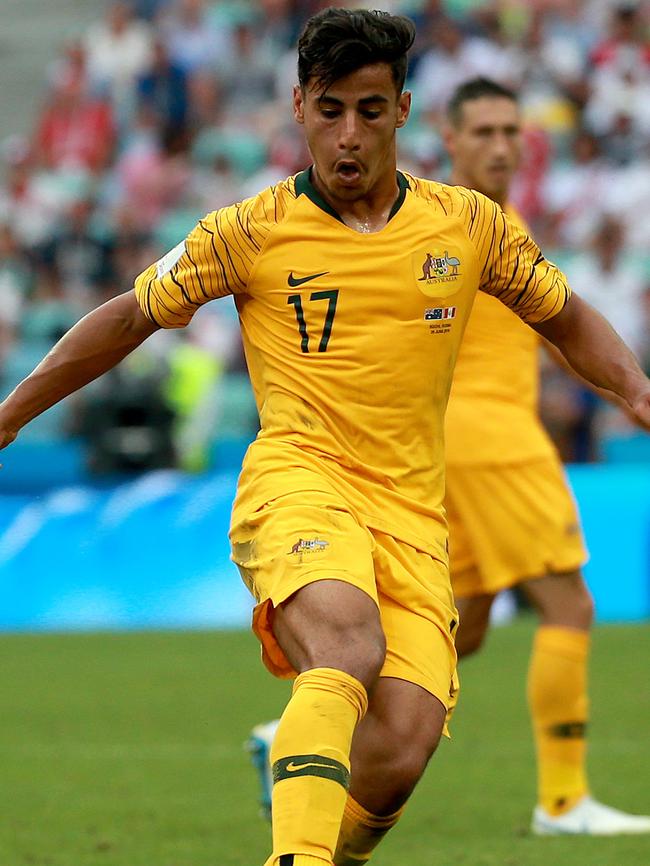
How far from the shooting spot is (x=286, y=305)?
4.70 m

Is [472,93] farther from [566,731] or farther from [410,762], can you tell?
[410,762]

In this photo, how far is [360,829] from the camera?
15.6 feet

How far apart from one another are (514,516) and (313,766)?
322 centimetres

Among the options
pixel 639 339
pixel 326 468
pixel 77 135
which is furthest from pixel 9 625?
pixel 326 468

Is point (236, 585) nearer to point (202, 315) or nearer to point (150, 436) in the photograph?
point (150, 436)

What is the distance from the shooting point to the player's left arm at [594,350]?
499 centimetres

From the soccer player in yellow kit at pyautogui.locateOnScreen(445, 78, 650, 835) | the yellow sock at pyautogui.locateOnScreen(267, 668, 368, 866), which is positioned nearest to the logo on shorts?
the yellow sock at pyautogui.locateOnScreen(267, 668, 368, 866)

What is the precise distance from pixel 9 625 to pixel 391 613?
379 inches

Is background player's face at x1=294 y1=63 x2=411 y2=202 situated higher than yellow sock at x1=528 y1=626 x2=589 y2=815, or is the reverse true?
background player's face at x1=294 y1=63 x2=411 y2=202

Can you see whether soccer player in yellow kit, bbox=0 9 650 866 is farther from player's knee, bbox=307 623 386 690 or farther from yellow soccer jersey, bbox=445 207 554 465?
yellow soccer jersey, bbox=445 207 554 465

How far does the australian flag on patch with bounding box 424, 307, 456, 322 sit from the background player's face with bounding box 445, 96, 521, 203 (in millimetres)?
2618

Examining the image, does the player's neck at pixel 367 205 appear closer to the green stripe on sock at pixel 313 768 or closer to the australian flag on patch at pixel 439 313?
the australian flag on patch at pixel 439 313

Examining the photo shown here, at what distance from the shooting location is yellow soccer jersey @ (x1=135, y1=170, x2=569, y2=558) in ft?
15.3

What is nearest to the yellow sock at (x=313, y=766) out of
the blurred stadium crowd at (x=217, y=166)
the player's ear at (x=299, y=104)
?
the player's ear at (x=299, y=104)
